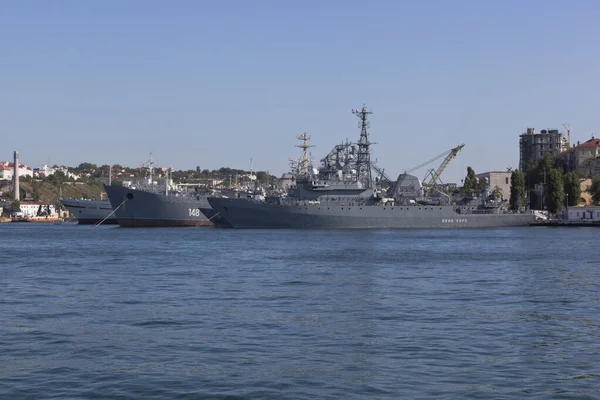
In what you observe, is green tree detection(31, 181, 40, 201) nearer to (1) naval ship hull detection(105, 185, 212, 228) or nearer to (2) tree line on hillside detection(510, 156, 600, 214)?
(1) naval ship hull detection(105, 185, 212, 228)

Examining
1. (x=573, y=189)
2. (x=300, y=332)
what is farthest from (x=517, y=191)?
(x=300, y=332)

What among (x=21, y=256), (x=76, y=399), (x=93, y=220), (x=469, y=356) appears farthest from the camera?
(x=93, y=220)

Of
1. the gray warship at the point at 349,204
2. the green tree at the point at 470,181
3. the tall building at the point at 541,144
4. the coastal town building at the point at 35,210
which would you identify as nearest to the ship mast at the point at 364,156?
the gray warship at the point at 349,204

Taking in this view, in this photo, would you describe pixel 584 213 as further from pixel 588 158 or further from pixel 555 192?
pixel 588 158

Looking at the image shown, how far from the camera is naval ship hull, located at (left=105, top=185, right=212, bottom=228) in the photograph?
3187 inches

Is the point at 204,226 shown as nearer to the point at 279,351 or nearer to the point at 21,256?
the point at 21,256

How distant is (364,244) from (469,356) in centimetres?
3683

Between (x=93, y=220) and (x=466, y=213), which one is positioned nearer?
(x=466, y=213)

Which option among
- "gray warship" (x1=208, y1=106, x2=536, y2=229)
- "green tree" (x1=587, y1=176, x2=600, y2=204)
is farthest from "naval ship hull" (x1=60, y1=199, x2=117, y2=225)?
"green tree" (x1=587, y1=176, x2=600, y2=204)

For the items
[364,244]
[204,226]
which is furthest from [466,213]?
[364,244]

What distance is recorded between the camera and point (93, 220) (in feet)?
335

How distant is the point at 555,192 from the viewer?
317 feet

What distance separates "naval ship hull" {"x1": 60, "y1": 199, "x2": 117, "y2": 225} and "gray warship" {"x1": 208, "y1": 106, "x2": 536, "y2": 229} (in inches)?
1040

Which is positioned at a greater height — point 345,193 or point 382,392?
point 345,193
